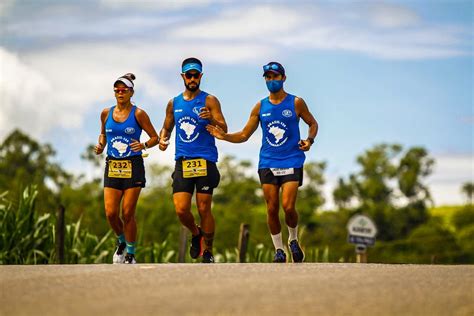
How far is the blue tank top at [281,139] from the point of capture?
12758mm

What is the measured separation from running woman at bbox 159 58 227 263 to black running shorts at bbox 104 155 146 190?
38 centimetres

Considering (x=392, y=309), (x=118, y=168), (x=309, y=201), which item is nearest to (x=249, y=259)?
(x=118, y=168)

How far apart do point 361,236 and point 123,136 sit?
36.9ft

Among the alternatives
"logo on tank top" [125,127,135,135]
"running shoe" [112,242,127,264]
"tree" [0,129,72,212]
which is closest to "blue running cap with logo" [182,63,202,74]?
"logo on tank top" [125,127,135,135]

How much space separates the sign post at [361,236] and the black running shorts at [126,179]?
32.7ft

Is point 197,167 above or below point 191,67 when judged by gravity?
below

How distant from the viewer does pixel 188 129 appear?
13.0 meters

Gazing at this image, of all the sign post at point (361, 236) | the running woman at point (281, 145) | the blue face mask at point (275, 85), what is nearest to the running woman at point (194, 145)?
the running woman at point (281, 145)

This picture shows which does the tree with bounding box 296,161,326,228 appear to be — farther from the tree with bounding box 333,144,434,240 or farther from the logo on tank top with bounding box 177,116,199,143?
the logo on tank top with bounding box 177,116,199,143

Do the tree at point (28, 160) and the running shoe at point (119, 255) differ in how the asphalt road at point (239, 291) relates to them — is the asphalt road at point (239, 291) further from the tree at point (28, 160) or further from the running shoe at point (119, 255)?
the tree at point (28, 160)

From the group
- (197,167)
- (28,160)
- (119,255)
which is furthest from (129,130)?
(28,160)

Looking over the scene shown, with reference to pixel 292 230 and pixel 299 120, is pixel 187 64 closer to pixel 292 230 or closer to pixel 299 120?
pixel 299 120

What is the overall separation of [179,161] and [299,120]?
1.56 metres

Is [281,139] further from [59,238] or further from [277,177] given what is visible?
[59,238]
